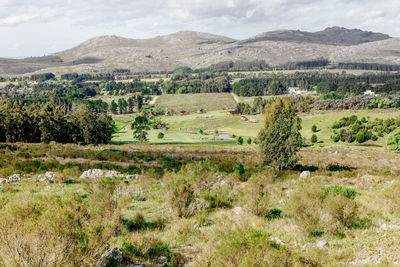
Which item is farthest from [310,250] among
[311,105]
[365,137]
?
[311,105]

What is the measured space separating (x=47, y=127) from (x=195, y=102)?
126996 millimetres

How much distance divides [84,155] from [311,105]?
129483 millimetres

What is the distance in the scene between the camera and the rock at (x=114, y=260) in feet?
20.9

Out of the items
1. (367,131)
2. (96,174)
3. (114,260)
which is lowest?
(367,131)

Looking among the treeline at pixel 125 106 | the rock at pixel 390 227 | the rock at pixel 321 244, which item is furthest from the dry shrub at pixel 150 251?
the treeline at pixel 125 106

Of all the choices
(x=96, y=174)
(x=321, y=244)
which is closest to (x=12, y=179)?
(x=96, y=174)

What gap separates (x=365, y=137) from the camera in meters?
63.9

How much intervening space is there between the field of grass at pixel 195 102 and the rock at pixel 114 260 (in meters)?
150

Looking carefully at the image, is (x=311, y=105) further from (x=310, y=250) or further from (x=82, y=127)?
(x=310, y=250)

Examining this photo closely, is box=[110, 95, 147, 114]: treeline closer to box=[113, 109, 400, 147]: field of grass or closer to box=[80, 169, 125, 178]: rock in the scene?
box=[113, 109, 400, 147]: field of grass

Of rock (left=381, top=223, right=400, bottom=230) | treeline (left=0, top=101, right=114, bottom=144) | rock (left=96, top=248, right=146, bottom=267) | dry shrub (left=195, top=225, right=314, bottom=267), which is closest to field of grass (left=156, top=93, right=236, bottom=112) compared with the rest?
treeline (left=0, top=101, right=114, bottom=144)

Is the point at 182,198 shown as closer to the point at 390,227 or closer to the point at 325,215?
the point at 325,215

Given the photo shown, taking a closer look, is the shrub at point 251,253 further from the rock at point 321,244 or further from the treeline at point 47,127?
the treeline at point 47,127

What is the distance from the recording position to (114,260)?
6.66 metres
